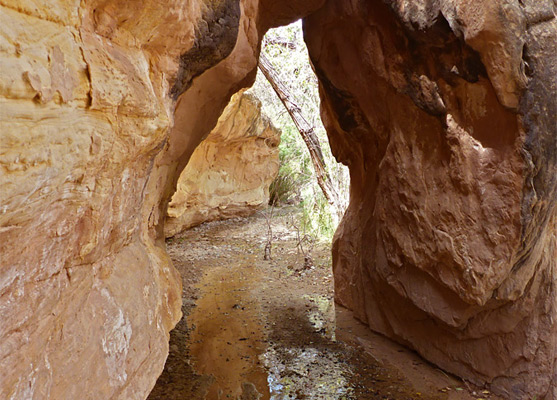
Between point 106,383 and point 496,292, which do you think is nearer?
point 106,383

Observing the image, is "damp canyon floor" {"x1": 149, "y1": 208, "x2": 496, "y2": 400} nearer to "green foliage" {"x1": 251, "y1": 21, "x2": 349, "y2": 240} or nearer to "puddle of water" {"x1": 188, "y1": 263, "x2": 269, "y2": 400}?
"puddle of water" {"x1": 188, "y1": 263, "x2": 269, "y2": 400}

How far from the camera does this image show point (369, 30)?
4184 millimetres

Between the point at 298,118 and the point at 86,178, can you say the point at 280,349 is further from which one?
the point at 298,118

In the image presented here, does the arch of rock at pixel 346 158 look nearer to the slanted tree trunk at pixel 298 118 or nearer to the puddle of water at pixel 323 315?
the puddle of water at pixel 323 315

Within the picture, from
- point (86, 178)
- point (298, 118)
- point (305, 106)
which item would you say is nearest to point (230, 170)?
point (305, 106)

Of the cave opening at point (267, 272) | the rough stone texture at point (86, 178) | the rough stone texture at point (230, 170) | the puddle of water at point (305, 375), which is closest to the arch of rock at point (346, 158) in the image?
the rough stone texture at point (86, 178)

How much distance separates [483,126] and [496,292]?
133 cm

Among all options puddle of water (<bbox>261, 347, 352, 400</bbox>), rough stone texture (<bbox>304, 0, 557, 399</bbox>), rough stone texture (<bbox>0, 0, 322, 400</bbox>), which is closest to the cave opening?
puddle of water (<bbox>261, 347, 352, 400</bbox>)

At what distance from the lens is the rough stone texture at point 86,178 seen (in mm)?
1589

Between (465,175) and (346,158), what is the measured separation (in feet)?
7.56

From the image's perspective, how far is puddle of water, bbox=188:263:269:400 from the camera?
377 cm

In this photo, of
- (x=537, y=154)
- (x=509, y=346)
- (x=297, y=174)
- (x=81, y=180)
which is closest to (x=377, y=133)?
(x=537, y=154)

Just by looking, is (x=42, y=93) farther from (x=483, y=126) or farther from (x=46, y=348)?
(x=483, y=126)

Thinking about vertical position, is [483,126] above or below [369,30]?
below
